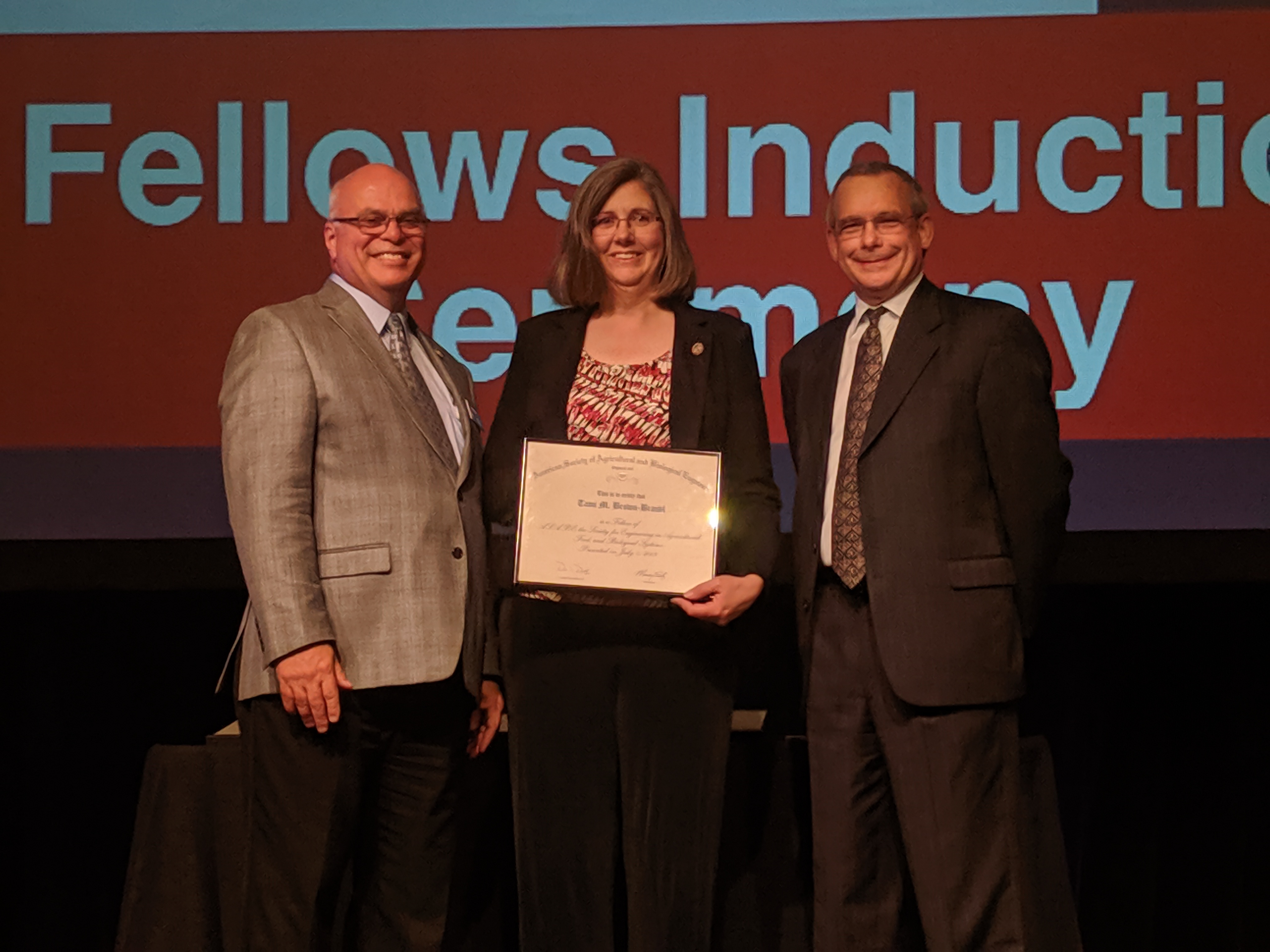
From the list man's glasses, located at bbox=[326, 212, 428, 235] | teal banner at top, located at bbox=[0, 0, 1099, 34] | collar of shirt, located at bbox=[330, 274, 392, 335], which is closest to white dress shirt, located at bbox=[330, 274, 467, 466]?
collar of shirt, located at bbox=[330, 274, 392, 335]

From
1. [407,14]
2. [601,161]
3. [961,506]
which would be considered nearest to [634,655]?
[961,506]

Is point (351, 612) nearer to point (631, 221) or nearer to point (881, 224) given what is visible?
point (631, 221)

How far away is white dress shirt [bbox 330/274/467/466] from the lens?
92.8 inches

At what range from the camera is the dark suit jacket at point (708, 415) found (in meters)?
2.27

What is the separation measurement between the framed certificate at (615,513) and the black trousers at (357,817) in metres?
0.32

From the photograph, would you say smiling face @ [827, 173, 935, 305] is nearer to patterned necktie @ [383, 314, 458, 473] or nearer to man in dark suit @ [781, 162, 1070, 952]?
man in dark suit @ [781, 162, 1070, 952]

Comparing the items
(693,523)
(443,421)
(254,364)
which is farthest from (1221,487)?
(254,364)

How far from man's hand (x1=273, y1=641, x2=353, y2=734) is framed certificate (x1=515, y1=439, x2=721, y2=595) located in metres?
0.35

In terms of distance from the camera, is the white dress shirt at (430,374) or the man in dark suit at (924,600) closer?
the man in dark suit at (924,600)

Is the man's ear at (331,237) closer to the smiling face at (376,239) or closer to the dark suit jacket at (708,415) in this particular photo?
the smiling face at (376,239)

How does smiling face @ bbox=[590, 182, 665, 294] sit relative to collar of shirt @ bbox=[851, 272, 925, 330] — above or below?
above

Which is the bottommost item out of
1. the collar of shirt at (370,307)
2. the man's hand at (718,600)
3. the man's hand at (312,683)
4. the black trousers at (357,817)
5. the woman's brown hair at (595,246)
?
the black trousers at (357,817)

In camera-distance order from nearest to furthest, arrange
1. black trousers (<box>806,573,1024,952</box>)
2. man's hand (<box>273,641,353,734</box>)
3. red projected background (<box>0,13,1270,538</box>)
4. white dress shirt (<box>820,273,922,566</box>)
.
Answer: man's hand (<box>273,641,353,734</box>) < black trousers (<box>806,573,1024,952</box>) < white dress shirt (<box>820,273,922,566</box>) < red projected background (<box>0,13,1270,538</box>)

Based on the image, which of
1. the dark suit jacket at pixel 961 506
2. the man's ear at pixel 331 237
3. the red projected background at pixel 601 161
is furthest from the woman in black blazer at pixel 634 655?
the red projected background at pixel 601 161
